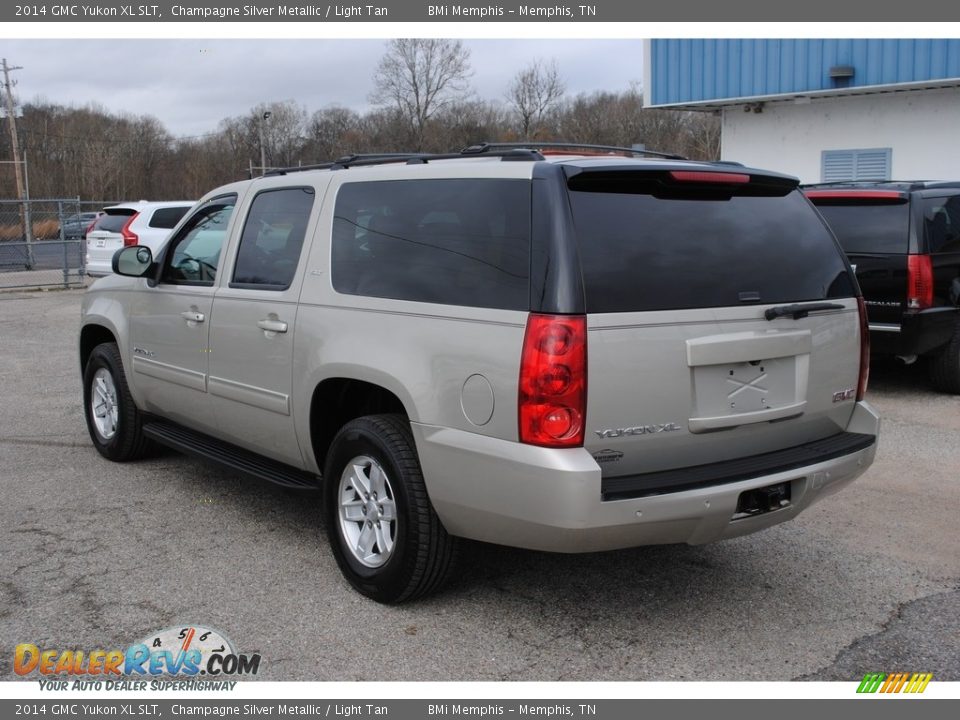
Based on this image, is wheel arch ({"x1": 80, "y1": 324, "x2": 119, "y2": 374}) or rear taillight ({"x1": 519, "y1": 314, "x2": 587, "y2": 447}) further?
wheel arch ({"x1": 80, "y1": 324, "x2": 119, "y2": 374})

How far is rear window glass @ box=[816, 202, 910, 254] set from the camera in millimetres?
8258

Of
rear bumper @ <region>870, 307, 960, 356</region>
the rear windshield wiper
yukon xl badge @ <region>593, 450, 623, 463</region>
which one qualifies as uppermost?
the rear windshield wiper

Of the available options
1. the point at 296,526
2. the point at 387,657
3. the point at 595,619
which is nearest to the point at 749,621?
the point at 595,619

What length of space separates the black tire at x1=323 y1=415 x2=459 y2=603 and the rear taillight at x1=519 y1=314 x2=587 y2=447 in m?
0.72

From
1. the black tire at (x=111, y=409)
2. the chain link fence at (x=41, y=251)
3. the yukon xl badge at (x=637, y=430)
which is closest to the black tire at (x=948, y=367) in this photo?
the yukon xl badge at (x=637, y=430)

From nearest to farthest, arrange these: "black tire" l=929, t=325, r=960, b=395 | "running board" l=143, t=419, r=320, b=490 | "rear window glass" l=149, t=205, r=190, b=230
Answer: "running board" l=143, t=419, r=320, b=490
"black tire" l=929, t=325, r=960, b=395
"rear window glass" l=149, t=205, r=190, b=230

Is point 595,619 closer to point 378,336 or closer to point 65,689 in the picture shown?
point 378,336

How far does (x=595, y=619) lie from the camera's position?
4.08m

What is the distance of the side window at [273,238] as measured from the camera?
4816 millimetres

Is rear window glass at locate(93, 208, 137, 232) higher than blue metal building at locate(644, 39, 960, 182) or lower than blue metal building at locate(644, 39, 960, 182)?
lower

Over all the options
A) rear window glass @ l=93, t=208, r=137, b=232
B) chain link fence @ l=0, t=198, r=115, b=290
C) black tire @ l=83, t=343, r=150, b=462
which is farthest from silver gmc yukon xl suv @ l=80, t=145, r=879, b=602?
chain link fence @ l=0, t=198, r=115, b=290

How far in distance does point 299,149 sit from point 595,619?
55.7m

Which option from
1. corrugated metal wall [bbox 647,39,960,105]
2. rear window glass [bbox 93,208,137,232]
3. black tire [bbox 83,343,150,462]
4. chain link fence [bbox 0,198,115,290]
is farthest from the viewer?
chain link fence [bbox 0,198,115,290]
